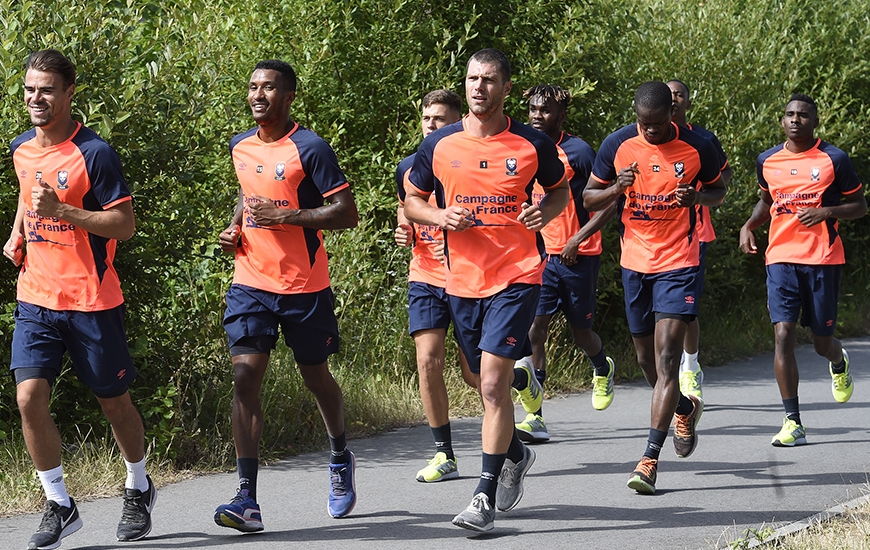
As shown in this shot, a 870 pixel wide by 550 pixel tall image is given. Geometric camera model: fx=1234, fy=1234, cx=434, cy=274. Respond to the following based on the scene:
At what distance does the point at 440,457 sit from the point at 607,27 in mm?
6372

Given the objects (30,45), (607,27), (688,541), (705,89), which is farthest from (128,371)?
(705,89)

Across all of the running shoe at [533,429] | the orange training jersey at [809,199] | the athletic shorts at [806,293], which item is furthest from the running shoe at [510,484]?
the orange training jersey at [809,199]

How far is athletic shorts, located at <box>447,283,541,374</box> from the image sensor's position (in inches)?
232

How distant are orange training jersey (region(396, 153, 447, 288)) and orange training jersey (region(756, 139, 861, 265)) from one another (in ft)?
8.82

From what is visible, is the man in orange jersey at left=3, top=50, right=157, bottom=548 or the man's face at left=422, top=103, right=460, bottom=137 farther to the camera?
the man's face at left=422, top=103, right=460, bottom=137

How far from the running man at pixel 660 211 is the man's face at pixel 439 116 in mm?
936

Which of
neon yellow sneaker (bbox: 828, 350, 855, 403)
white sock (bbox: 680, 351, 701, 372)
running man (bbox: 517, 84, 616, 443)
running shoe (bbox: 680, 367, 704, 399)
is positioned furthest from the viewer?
white sock (bbox: 680, 351, 701, 372)

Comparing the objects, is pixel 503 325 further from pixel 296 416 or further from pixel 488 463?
pixel 296 416

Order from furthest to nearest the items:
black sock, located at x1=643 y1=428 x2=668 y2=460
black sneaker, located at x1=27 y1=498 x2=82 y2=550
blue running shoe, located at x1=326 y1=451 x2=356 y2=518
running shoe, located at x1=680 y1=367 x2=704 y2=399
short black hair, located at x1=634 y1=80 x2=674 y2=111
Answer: running shoe, located at x1=680 y1=367 x2=704 y2=399
short black hair, located at x1=634 y1=80 x2=674 y2=111
black sock, located at x1=643 y1=428 x2=668 y2=460
blue running shoe, located at x1=326 y1=451 x2=356 y2=518
black sneaker, located at x1=27 y1=498 x2=82 y2=550

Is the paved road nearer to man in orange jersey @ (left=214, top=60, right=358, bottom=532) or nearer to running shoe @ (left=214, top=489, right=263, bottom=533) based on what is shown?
running shoe @ (left=214, top=489, right=263, bottom=533)

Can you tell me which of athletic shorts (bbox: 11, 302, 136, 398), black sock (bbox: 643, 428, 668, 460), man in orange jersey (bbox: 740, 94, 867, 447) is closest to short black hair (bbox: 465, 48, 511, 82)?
athletic shorts (bbox: 11, 302, 136, 398)

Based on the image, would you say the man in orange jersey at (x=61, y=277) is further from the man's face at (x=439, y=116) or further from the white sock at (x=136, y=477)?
the man's face at (x=439, y=116)

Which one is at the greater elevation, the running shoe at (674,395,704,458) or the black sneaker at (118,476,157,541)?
the black sneaker at (118,476,157,541)

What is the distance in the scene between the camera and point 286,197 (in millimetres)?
6035
